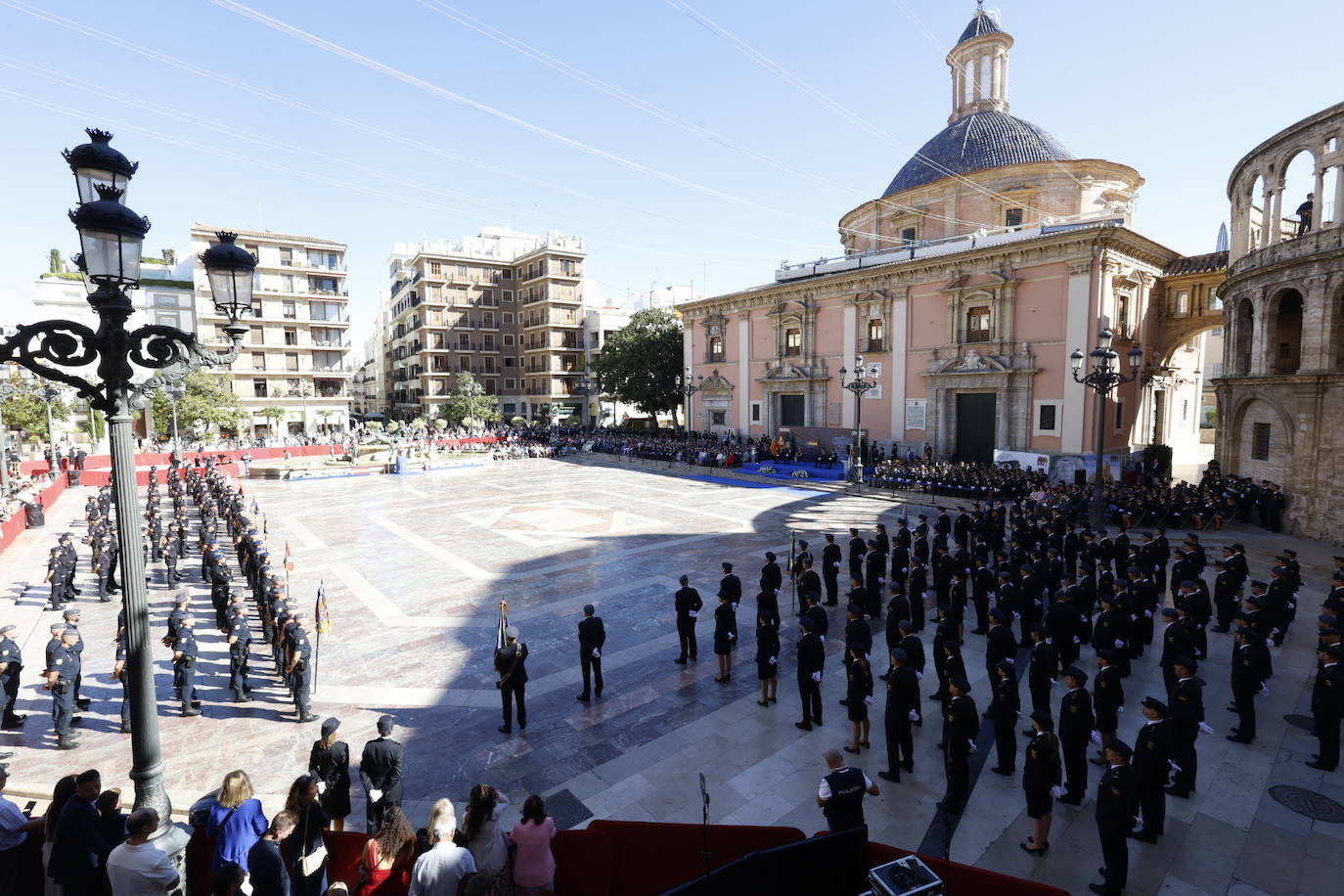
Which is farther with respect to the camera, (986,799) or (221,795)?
(986,799)

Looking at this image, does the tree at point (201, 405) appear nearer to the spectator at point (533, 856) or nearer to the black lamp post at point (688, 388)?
the black lamp post at point (688, 388)

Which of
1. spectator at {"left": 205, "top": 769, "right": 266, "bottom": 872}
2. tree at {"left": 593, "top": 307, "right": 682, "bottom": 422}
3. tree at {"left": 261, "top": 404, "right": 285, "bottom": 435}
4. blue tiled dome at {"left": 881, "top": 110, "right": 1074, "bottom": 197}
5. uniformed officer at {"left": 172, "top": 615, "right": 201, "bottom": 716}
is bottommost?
uniformed officer at {"left": 172, "top": 615, "right": 201, "bottom": 716}

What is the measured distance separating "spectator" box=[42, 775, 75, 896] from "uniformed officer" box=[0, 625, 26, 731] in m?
4.68

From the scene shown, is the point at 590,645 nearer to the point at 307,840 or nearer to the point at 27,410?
the point at 307,840

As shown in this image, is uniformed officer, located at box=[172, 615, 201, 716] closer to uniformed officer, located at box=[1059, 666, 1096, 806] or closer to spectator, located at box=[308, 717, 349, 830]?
spectator, located at box=[308, 717, 349, 830]

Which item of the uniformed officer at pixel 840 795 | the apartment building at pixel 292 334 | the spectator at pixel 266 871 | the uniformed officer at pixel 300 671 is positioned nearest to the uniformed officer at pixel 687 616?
the uniformed officer at pixel 300 671

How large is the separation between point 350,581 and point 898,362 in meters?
28.2

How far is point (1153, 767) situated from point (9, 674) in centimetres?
1307

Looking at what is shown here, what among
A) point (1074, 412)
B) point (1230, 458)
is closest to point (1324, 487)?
point (1230, 458)

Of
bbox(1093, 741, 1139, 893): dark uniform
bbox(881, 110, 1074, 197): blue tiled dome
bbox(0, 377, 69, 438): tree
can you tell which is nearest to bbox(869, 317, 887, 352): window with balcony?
bbox(881, 110, 1074, 197): blue tiled dome

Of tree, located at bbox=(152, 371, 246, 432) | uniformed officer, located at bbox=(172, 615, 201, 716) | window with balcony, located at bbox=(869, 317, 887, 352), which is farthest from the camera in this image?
tree, located at bbox=(152, 371, 246, 432)

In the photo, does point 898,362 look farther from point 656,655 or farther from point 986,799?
point 986,799

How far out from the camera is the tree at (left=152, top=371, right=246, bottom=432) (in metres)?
45.5

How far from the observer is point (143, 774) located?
5.08 meters
